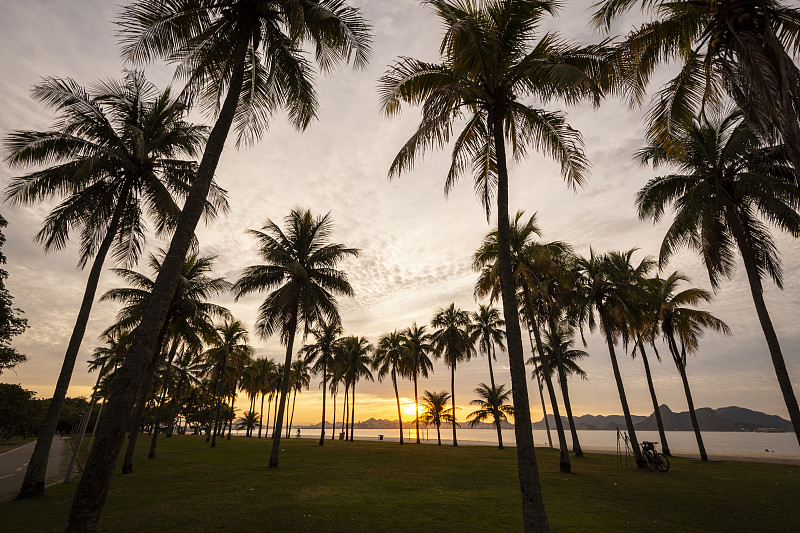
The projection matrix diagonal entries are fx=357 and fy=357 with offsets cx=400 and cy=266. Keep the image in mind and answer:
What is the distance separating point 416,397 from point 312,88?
130 feet

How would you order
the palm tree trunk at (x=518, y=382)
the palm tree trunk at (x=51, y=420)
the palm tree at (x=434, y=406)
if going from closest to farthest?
the palm tree trunk at (x=518, y=382), the palm tree trunk at (x=51, y=420), the palm tree at (x=434, y=406)

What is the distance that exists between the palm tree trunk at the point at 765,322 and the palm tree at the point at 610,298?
682 centimetres

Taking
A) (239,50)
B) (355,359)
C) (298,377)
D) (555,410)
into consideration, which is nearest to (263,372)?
(298,377)

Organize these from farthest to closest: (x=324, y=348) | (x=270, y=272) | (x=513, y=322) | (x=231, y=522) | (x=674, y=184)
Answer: (x=324, y=348), (x=270, y=272), (x=674, y=184), (x=231, y=522), (x=513, y=322)

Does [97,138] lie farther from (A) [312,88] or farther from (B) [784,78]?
(B) [784,78]

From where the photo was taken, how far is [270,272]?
2042cm

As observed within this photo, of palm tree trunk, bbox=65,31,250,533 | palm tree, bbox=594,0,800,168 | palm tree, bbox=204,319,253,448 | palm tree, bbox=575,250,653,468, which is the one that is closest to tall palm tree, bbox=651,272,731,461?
palm tree, bbox=575,250,653,468

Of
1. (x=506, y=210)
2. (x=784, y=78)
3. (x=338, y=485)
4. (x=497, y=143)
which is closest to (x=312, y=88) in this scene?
(x=497, y=143)

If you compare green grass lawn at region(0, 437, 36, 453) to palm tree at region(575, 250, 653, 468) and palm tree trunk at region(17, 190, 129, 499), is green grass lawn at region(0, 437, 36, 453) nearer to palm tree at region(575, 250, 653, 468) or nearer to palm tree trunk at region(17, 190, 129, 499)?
palm tree trunk at region(17, 190, 129, 499)

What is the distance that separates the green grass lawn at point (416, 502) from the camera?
8.33 meters

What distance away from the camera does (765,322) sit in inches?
473

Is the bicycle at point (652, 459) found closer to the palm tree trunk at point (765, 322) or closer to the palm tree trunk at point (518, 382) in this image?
the palm tree trunk at point (765, 322)

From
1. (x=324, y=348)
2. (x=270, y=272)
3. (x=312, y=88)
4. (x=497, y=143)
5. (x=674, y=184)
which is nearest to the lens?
(x=497, y=143)

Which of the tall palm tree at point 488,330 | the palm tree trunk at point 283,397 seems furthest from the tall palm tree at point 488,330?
the palm tree trunk at point 283,397
